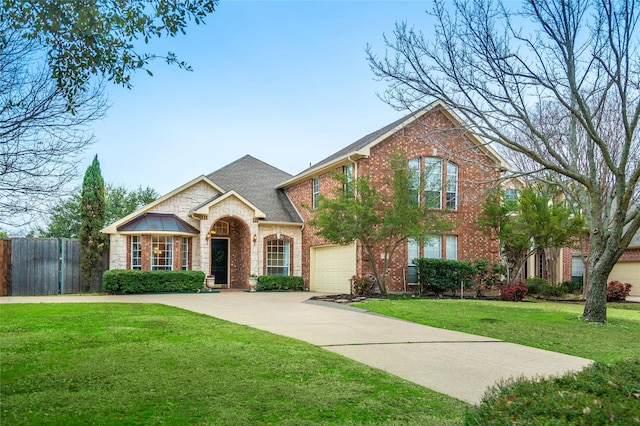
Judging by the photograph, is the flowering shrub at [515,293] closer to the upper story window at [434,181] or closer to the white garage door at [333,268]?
the upper story window at [434,181]

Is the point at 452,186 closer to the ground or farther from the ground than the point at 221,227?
farther from the ground

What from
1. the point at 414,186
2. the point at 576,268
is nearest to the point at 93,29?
the point at 414,186

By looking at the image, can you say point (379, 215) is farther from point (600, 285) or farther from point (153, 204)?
point (153, 204)

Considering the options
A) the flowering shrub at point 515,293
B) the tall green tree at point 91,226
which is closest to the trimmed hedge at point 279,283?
the tall green tree at point 91,226

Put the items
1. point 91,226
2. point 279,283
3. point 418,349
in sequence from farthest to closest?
point 279,283
point 91,226
point 418,349

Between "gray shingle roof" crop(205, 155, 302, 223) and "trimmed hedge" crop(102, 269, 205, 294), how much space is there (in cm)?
446

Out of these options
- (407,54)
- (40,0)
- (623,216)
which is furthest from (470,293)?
(40,0)

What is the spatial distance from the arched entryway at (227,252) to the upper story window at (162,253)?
2.58 m

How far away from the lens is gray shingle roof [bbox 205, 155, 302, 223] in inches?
966

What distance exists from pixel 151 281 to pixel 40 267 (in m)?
4.21

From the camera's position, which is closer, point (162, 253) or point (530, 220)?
point (530, 220)

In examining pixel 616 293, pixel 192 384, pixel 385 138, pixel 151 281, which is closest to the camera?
pixel 192 384

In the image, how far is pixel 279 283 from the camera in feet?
74.4

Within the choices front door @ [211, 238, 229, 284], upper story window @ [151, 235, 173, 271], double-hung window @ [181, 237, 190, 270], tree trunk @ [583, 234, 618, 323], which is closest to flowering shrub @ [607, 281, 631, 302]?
tree trunk @ [583, 234, 618, 323]
